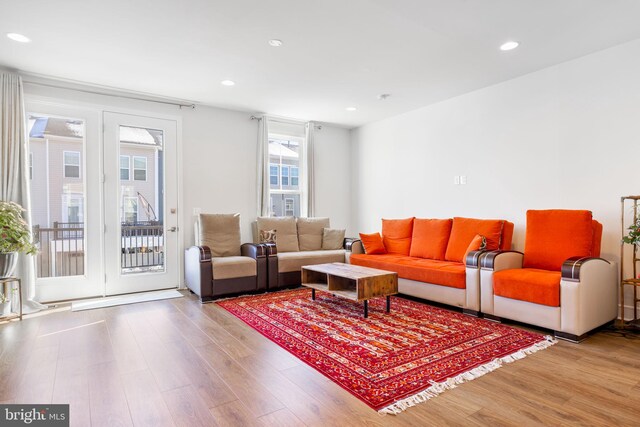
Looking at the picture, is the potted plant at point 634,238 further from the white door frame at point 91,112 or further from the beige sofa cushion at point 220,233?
the white door frame at point 91,112

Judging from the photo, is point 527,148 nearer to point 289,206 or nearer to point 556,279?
point 556,279

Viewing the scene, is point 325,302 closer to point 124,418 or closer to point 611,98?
point 124,418

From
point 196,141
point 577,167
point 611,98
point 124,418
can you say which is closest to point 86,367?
point 124,418

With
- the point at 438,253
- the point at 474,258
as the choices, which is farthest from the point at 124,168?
the point at 474,258

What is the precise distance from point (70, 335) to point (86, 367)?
2.96ft

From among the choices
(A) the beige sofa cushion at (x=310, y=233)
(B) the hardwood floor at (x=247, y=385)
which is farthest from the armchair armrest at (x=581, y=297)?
(A) the beige sofa cushion at (x=310, y=233)

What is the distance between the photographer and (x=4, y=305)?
3.83m

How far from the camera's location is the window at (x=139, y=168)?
489cm

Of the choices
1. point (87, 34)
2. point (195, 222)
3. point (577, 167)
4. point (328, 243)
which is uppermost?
point (87, 34)

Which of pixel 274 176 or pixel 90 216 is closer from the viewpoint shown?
pixel 90 216

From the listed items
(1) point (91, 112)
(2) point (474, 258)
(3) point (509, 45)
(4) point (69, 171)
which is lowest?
(2) point (474, 258)

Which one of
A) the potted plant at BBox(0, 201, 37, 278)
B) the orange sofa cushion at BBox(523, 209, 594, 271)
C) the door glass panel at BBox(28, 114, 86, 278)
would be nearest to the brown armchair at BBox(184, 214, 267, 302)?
the door glass panel at BBox(28, 114, 86, 278)

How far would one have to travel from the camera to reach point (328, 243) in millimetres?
5824

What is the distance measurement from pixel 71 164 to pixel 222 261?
88.2 inches
